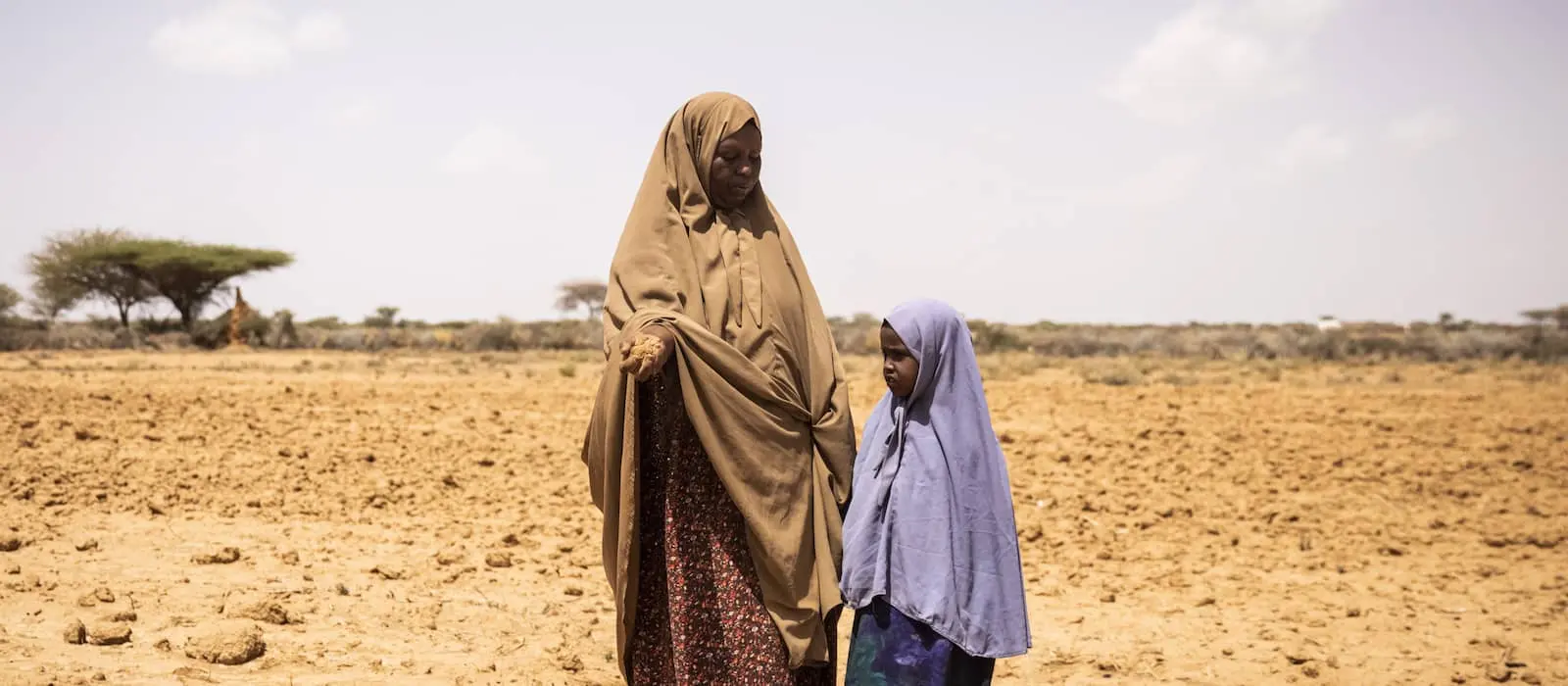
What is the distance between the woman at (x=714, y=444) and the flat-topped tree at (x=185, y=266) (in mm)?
33435

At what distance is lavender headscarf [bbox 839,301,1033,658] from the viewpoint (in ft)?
9.65

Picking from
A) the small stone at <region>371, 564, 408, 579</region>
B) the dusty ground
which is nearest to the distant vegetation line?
the dusty ground

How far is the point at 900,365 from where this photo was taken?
3.03m

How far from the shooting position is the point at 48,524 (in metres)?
6.64

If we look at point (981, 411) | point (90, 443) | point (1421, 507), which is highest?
point (981, 411)

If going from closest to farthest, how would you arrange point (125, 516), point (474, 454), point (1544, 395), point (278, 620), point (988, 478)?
point (988, 478)
point (278, 620)
point (125, 516)
point (474, 454)
point (1544, 395)

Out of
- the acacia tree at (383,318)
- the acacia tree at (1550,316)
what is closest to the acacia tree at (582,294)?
the acacia tree at (383,318)

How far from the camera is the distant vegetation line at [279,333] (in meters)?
27.1

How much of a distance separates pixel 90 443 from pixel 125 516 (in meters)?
2.09

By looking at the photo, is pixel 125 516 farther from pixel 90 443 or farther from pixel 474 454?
pixel 474 454

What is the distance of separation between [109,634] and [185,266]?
108ft

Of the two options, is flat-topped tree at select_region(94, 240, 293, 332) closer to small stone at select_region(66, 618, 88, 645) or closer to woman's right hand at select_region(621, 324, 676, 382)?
small stone at select_region(66, 618, 88, 645)

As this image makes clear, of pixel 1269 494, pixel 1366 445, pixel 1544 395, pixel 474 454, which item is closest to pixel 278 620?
pixel 474 454

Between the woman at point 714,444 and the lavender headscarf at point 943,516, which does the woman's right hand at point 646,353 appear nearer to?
the woman at point 714,444
